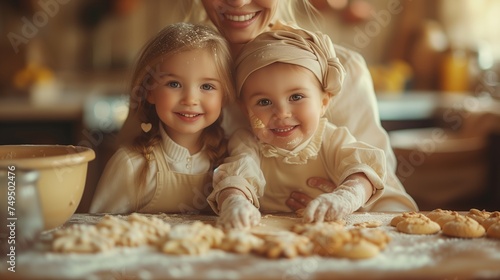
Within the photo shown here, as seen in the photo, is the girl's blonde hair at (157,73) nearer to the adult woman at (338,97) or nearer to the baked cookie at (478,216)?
the adult woman at (338,97)

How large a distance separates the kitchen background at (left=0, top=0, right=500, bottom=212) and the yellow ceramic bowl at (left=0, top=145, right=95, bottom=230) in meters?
1.98

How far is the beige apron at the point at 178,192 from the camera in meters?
1.29

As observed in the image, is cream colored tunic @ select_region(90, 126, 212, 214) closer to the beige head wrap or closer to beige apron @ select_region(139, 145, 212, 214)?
beige apron @ select_region(139, 145, 212, 214)

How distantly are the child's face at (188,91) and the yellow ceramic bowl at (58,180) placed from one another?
0.21 metres

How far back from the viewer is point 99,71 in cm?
440

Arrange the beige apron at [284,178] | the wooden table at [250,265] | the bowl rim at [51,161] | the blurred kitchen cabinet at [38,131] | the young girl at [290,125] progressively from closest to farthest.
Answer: the wooden table at [250,265] < the bowl rim at [51,161] < the young girl at [290,125] < the beige apron at [284,178] < the blurred kitchen cabinet at [38,131]

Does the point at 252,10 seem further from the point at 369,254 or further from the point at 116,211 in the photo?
the point at 369,254

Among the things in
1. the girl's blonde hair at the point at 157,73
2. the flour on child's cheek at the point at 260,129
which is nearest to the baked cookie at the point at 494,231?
the flour on child's cheek at the point at 260,129

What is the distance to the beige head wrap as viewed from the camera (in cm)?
121

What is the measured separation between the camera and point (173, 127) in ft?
4.11

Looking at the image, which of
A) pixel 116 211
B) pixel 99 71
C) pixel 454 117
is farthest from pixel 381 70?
pixel 116 211

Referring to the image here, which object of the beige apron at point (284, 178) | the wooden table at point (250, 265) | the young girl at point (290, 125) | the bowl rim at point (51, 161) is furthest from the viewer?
the beige apron at point (284, 178)

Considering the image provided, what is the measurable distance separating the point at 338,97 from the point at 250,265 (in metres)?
0.77

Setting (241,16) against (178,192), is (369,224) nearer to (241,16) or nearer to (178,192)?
(178,192)
